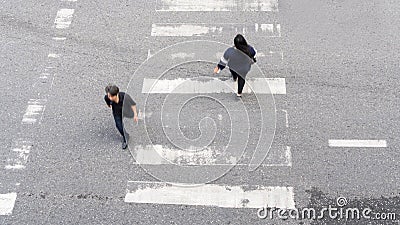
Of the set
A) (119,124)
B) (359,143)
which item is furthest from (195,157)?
(359,143)

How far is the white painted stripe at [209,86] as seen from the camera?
36.2ft

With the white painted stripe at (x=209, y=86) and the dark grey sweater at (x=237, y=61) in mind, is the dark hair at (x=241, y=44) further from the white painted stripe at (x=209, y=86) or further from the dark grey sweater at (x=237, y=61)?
the white painted stripe at (x=209, y=86)

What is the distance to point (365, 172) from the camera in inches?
380

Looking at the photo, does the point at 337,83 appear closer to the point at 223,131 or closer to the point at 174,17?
the point at 223,131

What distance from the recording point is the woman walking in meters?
10.4

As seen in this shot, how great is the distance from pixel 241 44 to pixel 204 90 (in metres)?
1.39

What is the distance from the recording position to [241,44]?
33.6 ft

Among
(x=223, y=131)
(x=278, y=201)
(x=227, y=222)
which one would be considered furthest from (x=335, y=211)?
(x=223, y=131)

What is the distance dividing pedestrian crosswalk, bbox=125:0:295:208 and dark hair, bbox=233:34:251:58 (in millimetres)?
964

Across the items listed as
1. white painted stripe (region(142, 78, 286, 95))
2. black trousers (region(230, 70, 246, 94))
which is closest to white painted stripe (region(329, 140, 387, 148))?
white painted stripe (region(142, 78, 286, 95))

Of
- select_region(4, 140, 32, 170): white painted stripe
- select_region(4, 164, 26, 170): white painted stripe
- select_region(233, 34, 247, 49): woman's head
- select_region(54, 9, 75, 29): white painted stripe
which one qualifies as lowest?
select_region(4, 164, 26, 170): white painted stripe

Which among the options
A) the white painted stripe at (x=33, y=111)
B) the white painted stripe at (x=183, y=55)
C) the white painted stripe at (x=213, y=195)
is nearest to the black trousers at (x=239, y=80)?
the white painted stripe at (x=183, y=55)

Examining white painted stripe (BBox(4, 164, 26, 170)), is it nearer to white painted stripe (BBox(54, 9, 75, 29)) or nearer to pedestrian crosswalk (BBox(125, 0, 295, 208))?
pedestrian crosswalk (BBox(125, 0, 295, 208))

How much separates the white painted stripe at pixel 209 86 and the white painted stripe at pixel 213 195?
2291mm
